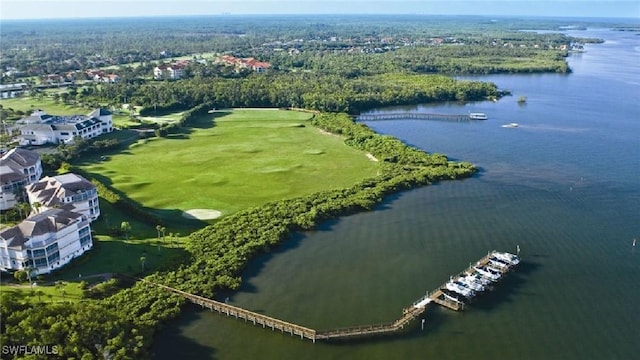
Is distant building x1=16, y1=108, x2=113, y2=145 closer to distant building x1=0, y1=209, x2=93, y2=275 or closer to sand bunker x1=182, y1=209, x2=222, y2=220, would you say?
sand bunker x1=182, y1=209, x2=222, y2=220

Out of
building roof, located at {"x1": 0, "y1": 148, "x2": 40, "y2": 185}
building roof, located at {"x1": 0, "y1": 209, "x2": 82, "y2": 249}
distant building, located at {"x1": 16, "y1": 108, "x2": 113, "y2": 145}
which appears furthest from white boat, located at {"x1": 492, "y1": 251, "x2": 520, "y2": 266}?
distant building, located at {"x1": 16, "y1": 108, "x2": 113, "y2": 145}

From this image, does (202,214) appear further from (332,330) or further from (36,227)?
(332,330)

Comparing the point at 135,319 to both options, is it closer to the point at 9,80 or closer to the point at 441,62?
the point at 9,80

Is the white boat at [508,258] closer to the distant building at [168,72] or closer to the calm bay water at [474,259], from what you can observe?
the calm bay water at [474,259]

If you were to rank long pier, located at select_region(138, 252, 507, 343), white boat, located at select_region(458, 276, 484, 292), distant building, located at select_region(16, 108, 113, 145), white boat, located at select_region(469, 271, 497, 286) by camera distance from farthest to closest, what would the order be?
1. distant building, located at select_region(16, 108, 113, 145)
2. white boat, located at select_region(469, 271, 497, 286)
3. white boat, located at select_region(458, 276, 484, 292)
4. long pier, located at select_region(138, 252, 507, 343)

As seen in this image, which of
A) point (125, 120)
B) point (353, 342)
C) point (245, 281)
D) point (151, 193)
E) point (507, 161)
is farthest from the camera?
point (125, 120)

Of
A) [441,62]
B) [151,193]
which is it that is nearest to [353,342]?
[151,193]

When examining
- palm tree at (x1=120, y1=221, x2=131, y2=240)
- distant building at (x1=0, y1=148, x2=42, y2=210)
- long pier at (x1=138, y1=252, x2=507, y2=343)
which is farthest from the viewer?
A: distant building at (x1=0, y1=148, x2=42, y2=210)

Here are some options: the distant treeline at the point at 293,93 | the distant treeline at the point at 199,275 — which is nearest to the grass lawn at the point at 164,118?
the distant treeline at the point at 293,93
